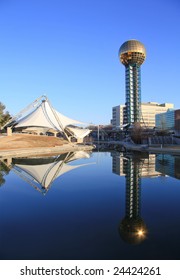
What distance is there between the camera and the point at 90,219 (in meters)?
8.34

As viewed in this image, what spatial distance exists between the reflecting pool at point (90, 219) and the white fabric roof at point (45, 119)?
1694 inches

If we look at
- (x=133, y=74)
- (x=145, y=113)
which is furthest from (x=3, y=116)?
(x=145, y=113)

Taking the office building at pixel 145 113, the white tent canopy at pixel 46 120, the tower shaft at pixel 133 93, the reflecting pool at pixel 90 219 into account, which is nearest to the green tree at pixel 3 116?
the white tent canopy at pixel 46 120

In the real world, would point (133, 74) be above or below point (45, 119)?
above

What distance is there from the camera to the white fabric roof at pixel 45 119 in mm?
57281

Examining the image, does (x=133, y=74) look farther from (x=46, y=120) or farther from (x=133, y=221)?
(x=133, y=221)

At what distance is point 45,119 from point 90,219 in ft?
172

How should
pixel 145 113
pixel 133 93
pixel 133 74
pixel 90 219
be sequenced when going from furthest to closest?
pixel 145 113 < pixel 133 74 < pixel 133 93 < pixel 90 219

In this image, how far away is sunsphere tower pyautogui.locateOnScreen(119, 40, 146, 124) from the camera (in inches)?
4301

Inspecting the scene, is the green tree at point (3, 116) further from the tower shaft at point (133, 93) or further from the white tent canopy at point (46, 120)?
the tower shaft at point (133, 93)

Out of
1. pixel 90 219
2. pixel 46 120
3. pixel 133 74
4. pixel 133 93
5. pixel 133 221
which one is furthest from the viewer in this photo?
pixel 133 74

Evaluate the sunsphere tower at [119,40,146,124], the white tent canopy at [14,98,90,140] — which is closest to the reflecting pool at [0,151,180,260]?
the white tent canopy at [14,98,90,140]
